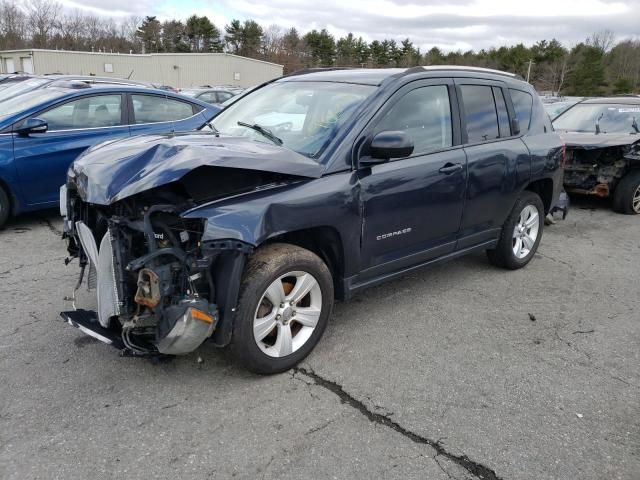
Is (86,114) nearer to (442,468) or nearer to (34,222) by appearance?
(34,222)

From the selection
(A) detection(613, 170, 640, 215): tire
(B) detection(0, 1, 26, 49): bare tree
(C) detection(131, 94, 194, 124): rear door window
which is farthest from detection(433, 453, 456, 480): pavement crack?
(B) detection(0, 1, 26, 49): bare tree

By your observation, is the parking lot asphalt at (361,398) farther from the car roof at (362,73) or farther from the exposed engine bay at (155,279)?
the car roof at (362,73)

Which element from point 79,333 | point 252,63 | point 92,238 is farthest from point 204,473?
point 252,63

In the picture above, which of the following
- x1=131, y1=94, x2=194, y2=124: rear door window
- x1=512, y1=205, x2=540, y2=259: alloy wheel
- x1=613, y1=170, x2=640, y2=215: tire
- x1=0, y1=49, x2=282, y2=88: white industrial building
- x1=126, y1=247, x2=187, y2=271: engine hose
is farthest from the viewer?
x1=0, y1=49, x2=282, y2=88: white industrial building

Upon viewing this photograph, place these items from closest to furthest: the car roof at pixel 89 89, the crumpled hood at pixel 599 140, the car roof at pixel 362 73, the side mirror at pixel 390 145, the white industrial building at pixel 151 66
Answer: the side mirror at pixel 390 145 → the car roof at pixel 362 73 → the car roof at pixel 89 89 → the crumpled hood at pixel 599 140 → the white industrial building at pixel 151 66

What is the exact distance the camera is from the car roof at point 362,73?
3865mm

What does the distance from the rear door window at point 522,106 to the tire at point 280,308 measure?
2.81m

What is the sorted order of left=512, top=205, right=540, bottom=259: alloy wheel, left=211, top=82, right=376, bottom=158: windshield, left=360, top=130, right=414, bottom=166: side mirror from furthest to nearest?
left=512, top=205, right=540, bottom=259: alloy wheel → left=211, top=82, right=376, bottom=158: windshield → left=360, top=130, right=414, bottom=166: side mirror

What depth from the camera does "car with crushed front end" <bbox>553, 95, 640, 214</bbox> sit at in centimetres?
775

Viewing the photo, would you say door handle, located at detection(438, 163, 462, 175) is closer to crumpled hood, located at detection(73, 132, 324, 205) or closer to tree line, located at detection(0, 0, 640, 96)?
crumpled hood, located at detection(73, 132, 324, 205)

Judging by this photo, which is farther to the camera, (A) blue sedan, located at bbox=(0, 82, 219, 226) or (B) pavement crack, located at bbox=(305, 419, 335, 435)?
(A) blue sedan, located at bbox=(0, 82, 219, 226)

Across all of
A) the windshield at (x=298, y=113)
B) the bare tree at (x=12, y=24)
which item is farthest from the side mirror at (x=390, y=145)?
the bare tree at (x=12, y=24)

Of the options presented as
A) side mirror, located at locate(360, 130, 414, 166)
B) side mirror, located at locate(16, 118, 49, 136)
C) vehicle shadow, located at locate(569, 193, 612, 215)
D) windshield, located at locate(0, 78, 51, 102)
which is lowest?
vehicle shadow, located at locate(569, 193, 612, 215)

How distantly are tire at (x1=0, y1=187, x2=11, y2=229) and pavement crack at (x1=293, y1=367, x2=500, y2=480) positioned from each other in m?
4.40
